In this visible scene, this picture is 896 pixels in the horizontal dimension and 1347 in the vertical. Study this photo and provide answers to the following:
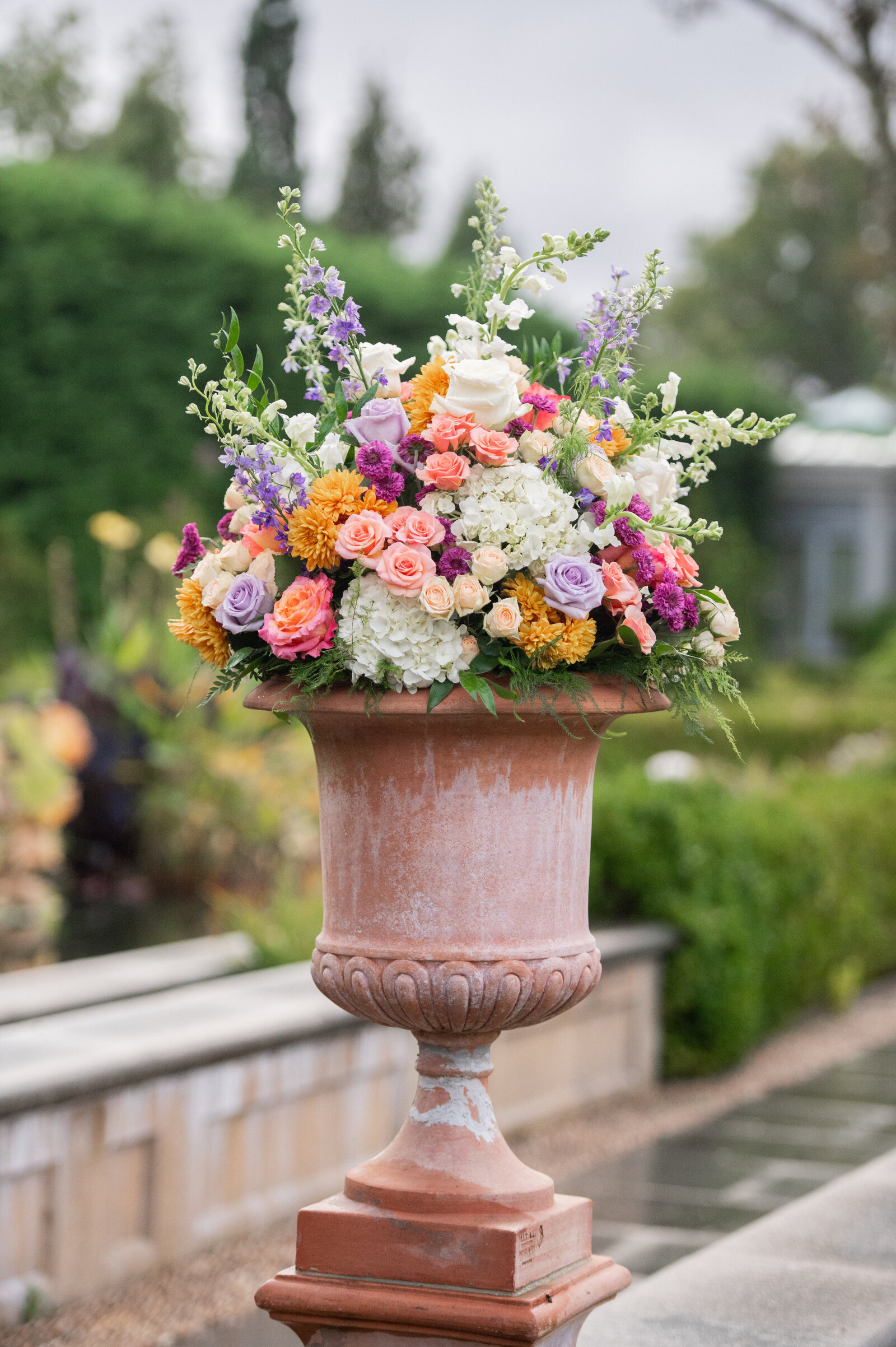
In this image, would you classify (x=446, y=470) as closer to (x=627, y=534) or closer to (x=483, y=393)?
(x=483, y=393)

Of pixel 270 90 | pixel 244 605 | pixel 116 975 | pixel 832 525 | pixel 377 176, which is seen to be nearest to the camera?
pixel 244 605

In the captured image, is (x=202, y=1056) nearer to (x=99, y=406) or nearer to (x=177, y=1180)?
(x=177, y=1180)

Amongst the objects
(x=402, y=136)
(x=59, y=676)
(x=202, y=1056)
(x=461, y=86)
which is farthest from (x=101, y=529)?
(x=402, y=136)

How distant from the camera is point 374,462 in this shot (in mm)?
2207

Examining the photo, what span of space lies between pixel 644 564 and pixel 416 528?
353 millimetres

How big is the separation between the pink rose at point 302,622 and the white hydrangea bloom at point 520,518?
8.8 inches

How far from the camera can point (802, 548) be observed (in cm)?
2439

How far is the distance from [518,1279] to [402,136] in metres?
30.9

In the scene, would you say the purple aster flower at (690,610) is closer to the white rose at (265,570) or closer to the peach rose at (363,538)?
the peach rose at (363,538)

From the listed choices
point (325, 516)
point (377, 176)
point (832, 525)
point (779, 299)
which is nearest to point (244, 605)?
point (325, 516)

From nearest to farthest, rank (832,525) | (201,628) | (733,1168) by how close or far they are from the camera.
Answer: (201,628) < (733,1168) < (832,525)

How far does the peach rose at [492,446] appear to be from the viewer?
7.09 ft

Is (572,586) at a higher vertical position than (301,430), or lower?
lower

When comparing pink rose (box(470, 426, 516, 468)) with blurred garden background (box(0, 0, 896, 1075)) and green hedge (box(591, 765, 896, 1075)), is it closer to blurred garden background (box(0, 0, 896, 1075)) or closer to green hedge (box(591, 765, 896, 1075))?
blurred garden background (box(0, 0, 896, 1075))
